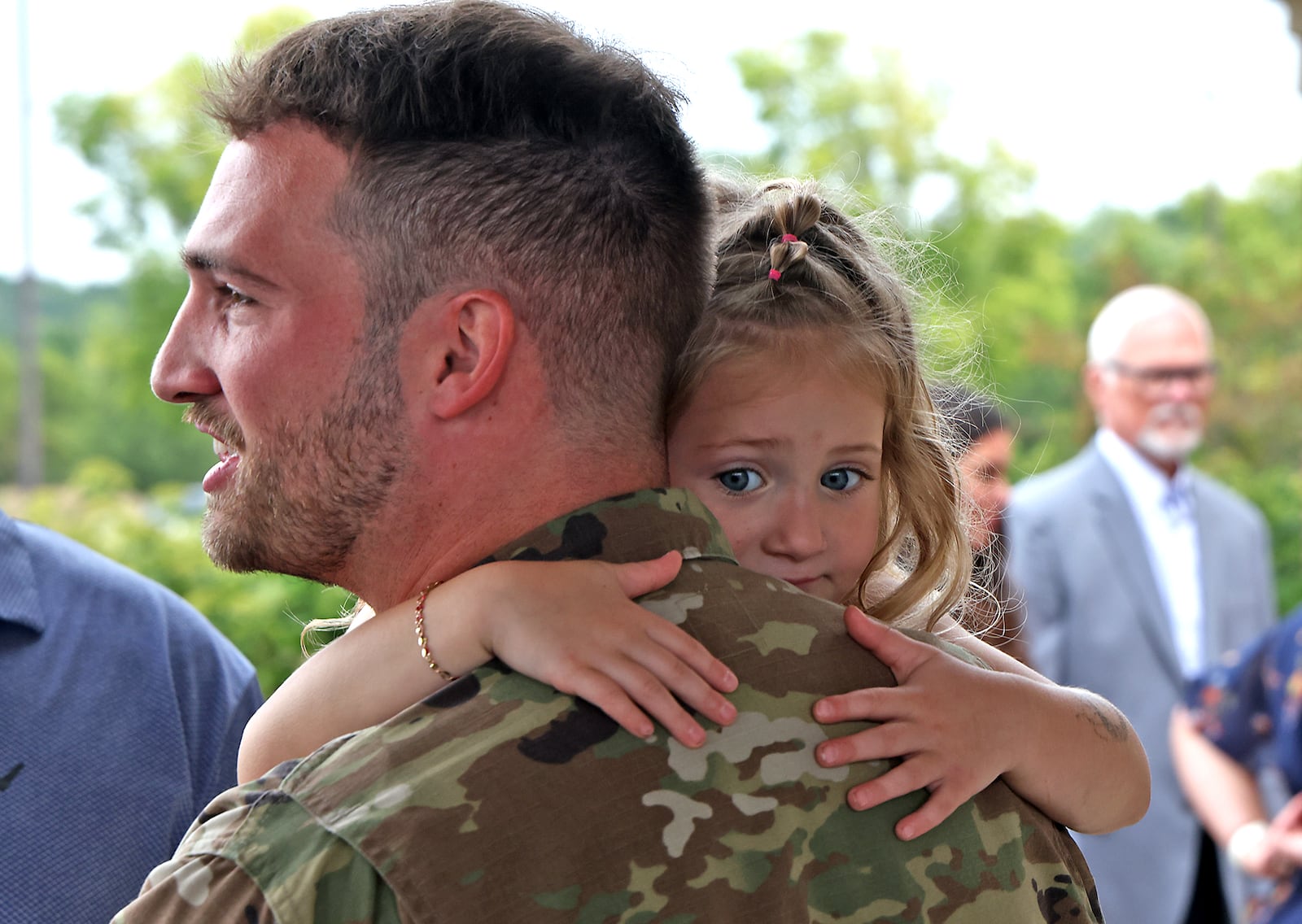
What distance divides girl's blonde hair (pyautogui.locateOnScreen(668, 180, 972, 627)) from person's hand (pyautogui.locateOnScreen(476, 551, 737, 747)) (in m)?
0.59

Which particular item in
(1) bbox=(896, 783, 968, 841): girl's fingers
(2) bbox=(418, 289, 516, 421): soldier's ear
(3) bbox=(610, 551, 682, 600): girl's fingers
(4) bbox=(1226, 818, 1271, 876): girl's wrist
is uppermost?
(2) bbox=(418, 289, 516, 421): soldier's ear

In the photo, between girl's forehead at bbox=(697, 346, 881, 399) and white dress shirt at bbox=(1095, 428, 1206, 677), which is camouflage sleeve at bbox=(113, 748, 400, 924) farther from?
white dress shirt at bbox=(1095, 428, 1206, 677)

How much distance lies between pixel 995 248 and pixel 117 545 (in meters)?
10.1

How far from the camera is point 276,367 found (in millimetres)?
1385

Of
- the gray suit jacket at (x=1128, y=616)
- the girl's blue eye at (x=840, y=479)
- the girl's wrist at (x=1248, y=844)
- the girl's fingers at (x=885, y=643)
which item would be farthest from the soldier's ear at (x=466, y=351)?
the gray suit jacket at (x=1128, y=616)

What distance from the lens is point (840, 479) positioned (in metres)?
1.96

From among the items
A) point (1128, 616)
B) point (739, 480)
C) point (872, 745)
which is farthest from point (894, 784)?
point (1128, 616)

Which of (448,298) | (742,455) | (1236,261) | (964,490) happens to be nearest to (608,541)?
(448,298)

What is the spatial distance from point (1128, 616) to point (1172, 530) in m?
0.47

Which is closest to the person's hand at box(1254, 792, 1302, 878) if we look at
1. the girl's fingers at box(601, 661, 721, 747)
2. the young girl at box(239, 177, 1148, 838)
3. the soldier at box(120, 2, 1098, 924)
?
the young girl at box(239, 177, 1148, 838)

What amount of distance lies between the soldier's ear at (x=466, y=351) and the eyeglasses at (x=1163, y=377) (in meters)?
4.68

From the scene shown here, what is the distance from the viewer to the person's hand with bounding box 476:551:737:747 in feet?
3.91

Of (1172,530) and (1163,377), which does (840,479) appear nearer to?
(1172,530)

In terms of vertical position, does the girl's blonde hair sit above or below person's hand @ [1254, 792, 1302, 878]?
above
